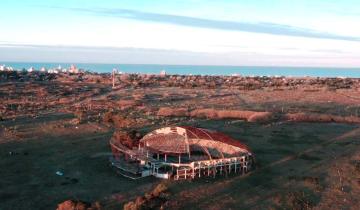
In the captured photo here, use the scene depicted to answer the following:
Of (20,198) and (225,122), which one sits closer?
(20,198)

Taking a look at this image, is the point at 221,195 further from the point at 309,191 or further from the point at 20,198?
the point at 20,198

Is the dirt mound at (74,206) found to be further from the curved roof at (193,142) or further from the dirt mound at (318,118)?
the dirt mound at (318,118)

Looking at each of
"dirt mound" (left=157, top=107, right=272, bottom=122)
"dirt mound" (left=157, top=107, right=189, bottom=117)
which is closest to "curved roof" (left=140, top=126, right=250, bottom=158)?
"dirt mound" (left=157, top=107, right=272, bottom=122)

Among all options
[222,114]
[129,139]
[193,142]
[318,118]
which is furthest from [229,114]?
[193,142]

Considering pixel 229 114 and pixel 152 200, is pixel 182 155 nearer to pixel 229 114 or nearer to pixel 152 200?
pixel 152 200

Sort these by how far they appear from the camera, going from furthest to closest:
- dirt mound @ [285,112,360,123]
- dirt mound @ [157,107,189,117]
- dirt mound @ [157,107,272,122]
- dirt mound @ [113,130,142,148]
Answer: dirt mound @ [157,107,189,117]
dirt mound @ [285,112,360,123]
dirt mound @ [157,107,272,122]
dirt mound @ [113,130,142,148]

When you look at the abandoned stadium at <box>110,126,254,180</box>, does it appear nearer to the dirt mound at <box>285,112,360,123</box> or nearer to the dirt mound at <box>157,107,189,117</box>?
the dirt mound at <box>157,107,189,117</box>

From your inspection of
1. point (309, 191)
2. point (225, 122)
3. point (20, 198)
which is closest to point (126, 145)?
point (20, 198)
